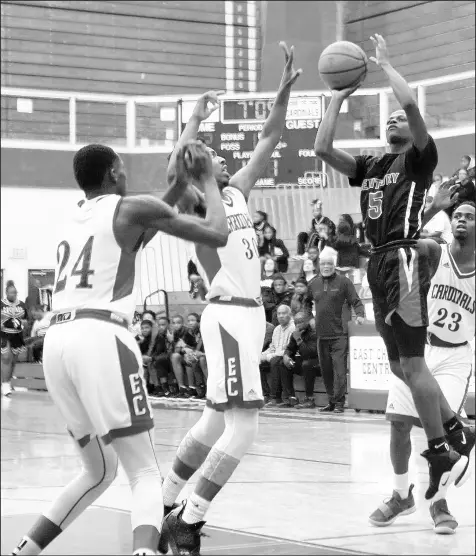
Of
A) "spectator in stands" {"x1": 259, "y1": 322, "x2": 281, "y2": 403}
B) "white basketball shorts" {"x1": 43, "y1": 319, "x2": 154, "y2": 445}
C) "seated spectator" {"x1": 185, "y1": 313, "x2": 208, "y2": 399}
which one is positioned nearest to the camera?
"white basketball shorts" {"x1": 43, "y1": 319, "x2": 154, "y2": 445}

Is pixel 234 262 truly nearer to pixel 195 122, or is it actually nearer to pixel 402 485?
pixel 195 122

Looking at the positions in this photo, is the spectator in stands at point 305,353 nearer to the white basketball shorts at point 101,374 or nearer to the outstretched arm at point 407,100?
the outstretched arm at point 407,100

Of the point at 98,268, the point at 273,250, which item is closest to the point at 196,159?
the point at 98,268

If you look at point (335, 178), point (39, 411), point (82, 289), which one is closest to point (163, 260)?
point (335, 178)

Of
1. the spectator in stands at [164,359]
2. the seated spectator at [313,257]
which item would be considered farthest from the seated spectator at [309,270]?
the spectator in stands at [164,359]

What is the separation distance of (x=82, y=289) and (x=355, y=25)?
21.7 m

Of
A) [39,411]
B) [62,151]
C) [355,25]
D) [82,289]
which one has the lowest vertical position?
[39,411]

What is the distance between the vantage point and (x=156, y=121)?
2450 centimetres

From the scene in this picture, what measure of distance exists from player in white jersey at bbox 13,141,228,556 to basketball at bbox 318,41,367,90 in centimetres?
162

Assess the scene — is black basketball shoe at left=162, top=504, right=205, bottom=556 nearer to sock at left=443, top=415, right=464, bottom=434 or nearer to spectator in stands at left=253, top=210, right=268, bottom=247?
sock at left=443, top=415, right=464, bottom=434

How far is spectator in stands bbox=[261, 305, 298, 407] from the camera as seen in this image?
586 inches

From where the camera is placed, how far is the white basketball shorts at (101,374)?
4.71 meters

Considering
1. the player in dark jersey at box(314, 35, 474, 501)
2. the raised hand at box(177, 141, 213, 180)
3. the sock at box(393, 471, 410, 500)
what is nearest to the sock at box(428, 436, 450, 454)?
the player in dark jersey at box(314, 35, 474, 501)

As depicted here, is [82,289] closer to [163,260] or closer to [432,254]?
[432,254]
